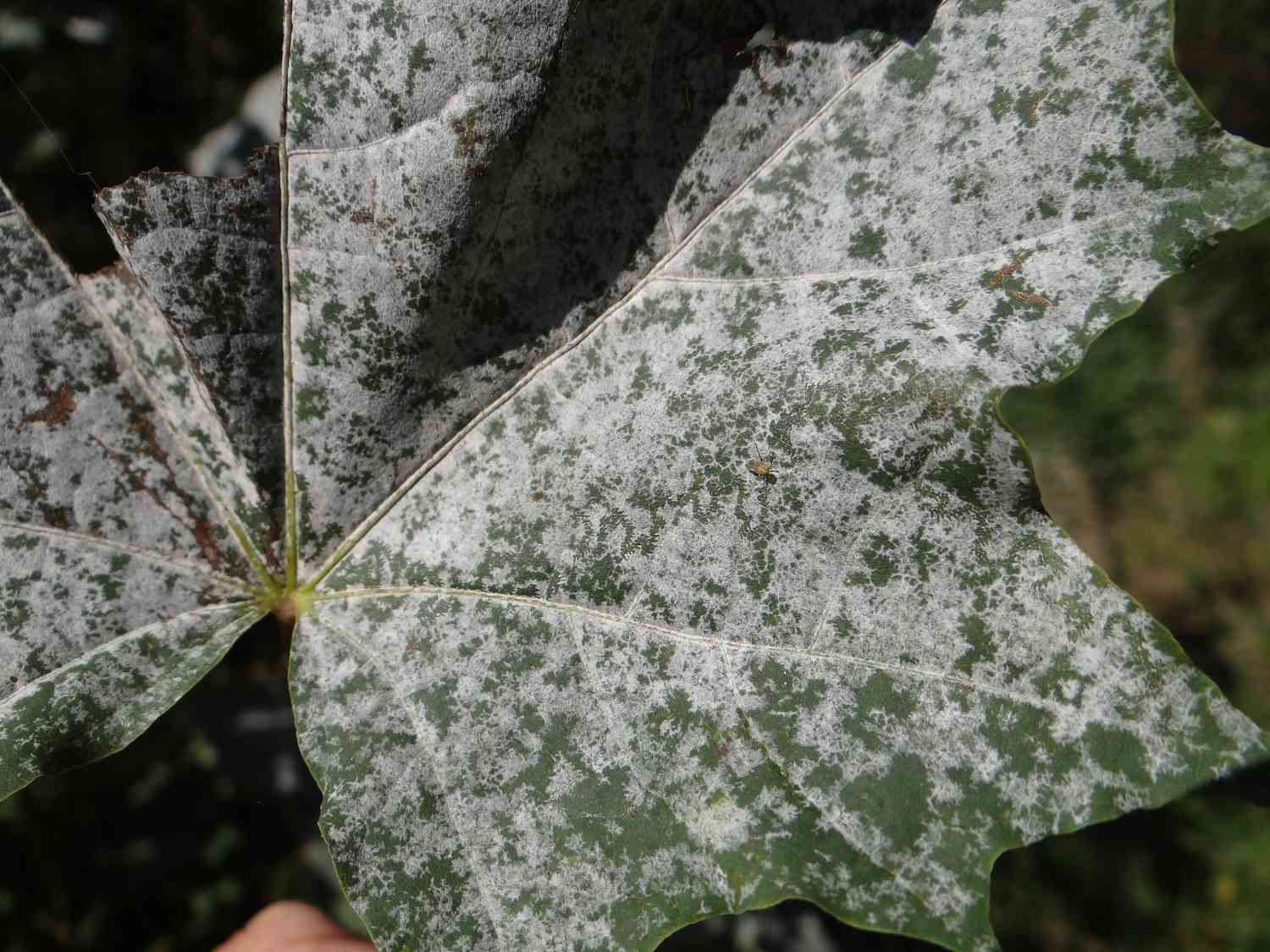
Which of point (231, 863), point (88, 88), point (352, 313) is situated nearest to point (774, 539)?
point (352, 313)

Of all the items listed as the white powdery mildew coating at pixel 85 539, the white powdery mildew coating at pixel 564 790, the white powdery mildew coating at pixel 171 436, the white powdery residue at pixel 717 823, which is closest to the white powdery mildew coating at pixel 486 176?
the white powdery mildew coating at pixel 171 436

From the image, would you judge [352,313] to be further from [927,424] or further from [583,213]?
[927,424]

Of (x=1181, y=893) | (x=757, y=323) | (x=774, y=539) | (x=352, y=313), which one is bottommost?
(x=1181, y=893)

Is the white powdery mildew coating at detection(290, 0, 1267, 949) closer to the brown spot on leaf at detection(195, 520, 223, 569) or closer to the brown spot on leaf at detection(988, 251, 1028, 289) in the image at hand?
the brown spot on leaf at detection(988, 251, 1028, 289)

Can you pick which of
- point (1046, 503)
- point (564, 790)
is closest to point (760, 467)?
point (564, 790)

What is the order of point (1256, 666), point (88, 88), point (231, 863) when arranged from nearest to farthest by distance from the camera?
point (88, 88) < point (231, 863) < point (1256, 666)

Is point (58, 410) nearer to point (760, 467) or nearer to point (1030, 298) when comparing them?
point (760, 467)
